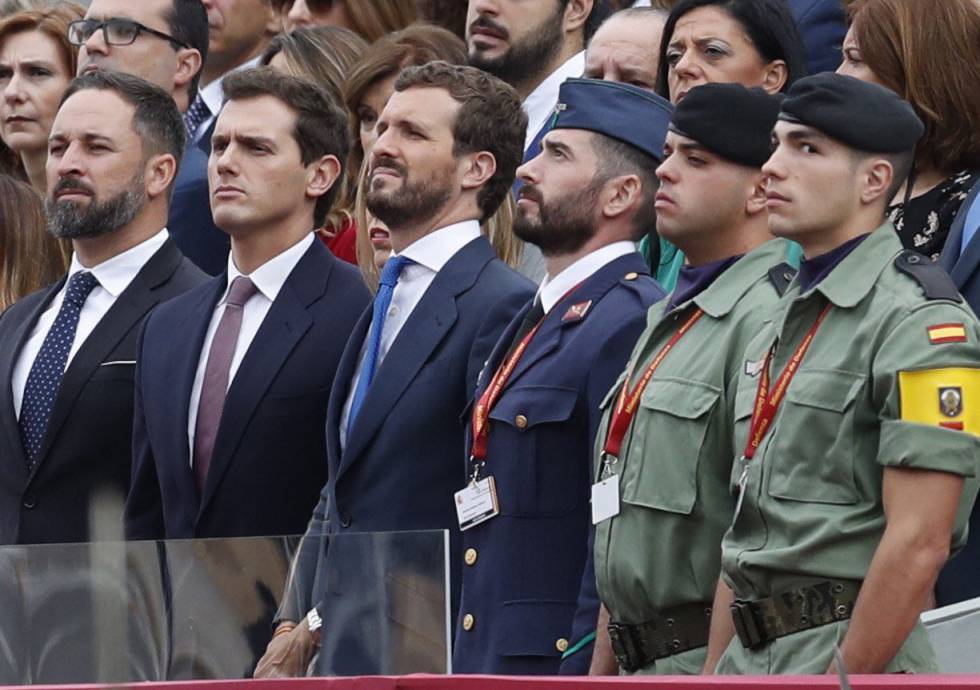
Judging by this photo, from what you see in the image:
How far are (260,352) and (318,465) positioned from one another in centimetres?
37

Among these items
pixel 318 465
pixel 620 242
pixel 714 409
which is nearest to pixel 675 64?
pixel 620 242

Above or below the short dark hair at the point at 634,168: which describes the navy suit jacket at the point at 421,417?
below

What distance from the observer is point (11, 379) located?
7.27 meters

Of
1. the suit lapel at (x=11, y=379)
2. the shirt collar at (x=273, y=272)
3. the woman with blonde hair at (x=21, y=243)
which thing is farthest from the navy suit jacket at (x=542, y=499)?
the woman with blonde hair at (x=21, y=243)

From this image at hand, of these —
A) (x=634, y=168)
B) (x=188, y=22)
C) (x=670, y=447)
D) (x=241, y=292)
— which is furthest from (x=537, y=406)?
(x=188, y=22)

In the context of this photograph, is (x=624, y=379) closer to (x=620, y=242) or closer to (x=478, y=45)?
(x=620, y=242)

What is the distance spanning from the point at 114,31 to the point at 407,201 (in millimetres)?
2750

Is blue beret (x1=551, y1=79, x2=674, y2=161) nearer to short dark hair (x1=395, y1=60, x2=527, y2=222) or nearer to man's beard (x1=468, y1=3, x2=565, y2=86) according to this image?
short dark hair (x1=395, y1=60, x2=527, y2=222)

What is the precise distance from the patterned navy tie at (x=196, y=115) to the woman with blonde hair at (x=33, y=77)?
51 centimetres

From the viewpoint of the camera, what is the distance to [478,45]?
8.15 metres

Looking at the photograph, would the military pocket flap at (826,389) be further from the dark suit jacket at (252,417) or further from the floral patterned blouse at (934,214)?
the dark suit jacket at (252,417)

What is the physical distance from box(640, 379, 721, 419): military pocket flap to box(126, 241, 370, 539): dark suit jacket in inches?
66.9

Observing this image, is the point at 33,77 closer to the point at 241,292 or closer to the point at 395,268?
the point at 241,292

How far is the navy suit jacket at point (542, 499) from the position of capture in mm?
5633
